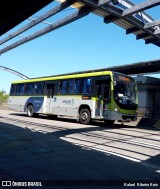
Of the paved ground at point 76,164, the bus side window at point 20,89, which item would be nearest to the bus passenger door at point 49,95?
the bus side window at point 20,89

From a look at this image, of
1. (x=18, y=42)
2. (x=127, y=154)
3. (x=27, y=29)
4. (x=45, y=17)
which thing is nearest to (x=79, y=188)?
(x=127, y=154)

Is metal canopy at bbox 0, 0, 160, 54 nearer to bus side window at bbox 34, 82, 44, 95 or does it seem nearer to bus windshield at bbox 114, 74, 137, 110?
bus windshield at bbox 114, 74, 137, 110

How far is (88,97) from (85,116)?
1.22 m

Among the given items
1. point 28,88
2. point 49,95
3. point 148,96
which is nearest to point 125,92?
→ point 49,95

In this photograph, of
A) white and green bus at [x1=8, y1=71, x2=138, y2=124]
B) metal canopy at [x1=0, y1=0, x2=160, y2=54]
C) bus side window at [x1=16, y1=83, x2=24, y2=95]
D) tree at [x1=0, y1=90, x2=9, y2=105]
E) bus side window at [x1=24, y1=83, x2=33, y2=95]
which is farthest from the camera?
tree at [x1=0, y1=90, x2=9, y2=105]

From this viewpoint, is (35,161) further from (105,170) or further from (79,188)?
(79,188)

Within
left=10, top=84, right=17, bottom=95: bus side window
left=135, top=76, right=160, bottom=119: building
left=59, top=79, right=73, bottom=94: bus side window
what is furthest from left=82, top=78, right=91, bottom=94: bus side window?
left=10, top=84, right=17, bottom=95: bus side window

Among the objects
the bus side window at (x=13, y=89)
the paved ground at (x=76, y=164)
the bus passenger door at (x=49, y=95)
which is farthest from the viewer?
the bus side window at (x=13, y=89)

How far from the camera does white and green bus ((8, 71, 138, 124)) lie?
53.8 ft

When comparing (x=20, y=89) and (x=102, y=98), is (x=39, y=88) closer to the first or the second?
(x=20, y=89)

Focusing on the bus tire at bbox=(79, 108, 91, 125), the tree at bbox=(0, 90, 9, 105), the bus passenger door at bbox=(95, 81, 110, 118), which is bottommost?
the bus tire at bbox=(79, 108, 91, 125)

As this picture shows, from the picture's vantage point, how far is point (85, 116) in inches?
704

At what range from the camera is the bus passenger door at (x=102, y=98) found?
16.5 m

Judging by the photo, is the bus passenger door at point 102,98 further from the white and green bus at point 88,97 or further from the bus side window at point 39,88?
the bus side window at point 39,88
